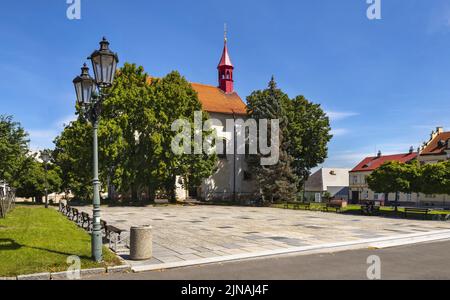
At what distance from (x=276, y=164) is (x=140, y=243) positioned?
33.2 meters

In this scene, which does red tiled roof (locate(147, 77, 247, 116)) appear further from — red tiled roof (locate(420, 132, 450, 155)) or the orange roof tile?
red tiled roof (locate(420, 132, 450, 155))

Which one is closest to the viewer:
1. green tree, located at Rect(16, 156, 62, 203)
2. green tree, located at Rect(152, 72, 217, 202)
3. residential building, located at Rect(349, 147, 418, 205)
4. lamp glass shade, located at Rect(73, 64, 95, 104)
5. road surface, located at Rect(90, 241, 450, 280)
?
road surface, located at Rect(90, 241, 450, 280)

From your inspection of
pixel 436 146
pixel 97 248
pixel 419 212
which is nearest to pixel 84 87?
pixel 97 248

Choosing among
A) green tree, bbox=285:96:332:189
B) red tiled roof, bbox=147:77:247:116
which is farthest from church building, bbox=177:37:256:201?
green tree, bbox=285:96:332:189

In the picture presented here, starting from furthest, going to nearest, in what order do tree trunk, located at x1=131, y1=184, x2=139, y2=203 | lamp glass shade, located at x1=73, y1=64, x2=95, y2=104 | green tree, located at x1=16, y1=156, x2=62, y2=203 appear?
1. green tree, located at x1=16, y1=156, x2=62, y2=203
2. tree trunk, located at x1=131, y1=184, x2=139, y2=203
3. lamp glass shade, located at x1=73, y1=64, x2=95, y2=104

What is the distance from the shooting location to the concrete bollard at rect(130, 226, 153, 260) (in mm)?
10344

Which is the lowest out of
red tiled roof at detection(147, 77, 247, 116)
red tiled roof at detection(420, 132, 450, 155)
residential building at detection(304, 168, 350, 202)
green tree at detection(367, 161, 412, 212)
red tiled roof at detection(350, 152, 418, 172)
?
residential building at detection(304, 168, 350, 202)

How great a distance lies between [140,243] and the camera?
34.1ft

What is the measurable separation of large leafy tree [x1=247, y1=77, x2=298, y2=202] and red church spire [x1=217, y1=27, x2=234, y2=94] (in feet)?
40.3

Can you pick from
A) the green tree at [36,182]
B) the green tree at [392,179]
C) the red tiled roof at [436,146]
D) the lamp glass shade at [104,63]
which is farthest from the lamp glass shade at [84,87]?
the red tiled roof at [436,146]

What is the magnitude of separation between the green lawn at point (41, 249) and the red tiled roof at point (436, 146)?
6015 cm

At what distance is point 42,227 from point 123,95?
20585 millimetres
